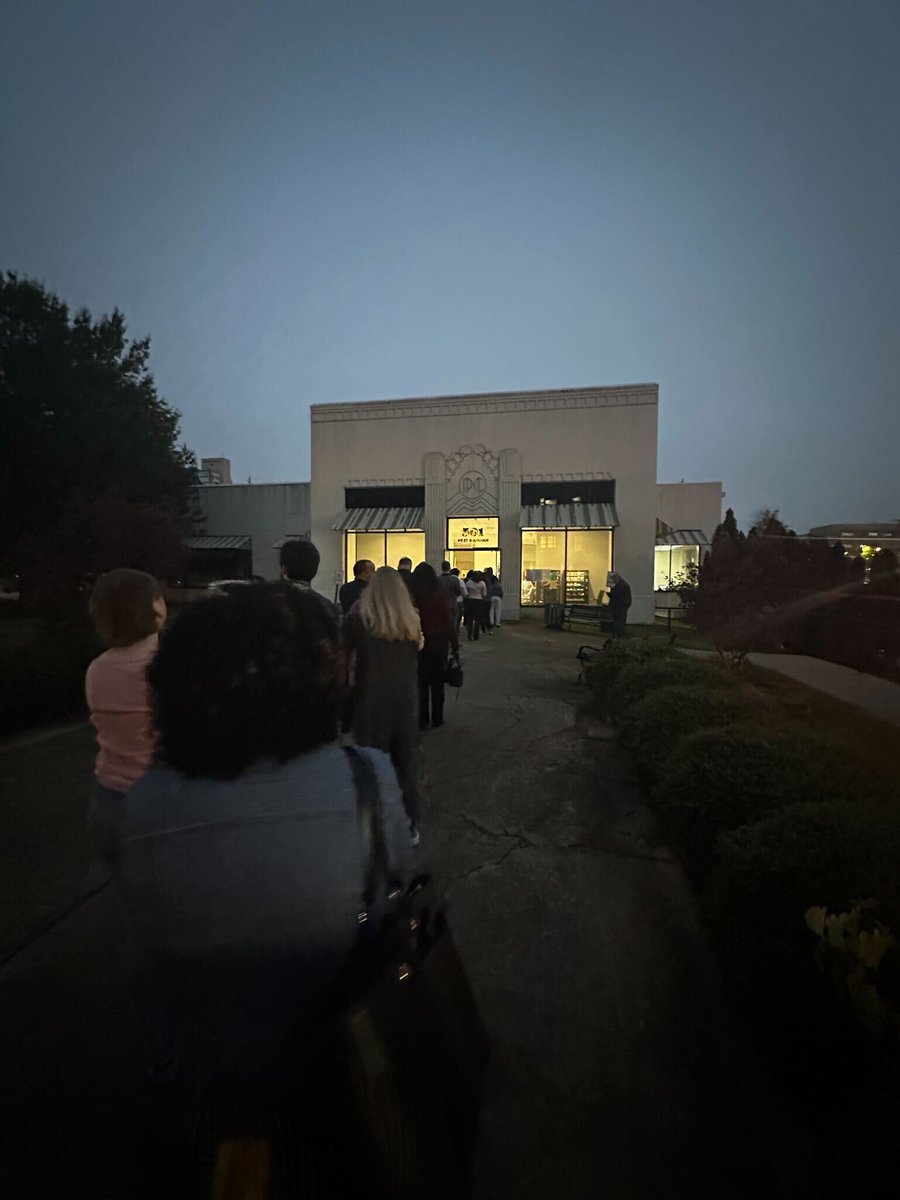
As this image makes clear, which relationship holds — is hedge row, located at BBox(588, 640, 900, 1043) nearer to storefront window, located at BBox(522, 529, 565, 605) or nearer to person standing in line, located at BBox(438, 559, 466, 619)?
person standing in line, located at BBox(438, 559, 466, 619)

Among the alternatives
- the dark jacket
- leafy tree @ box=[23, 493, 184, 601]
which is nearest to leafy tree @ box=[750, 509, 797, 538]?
the dark jacket

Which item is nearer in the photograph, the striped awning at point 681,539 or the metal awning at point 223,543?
the striped awning at point 681,539

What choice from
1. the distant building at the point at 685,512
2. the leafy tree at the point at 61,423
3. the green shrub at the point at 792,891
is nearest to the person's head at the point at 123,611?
the green shrub at the point at 792,891

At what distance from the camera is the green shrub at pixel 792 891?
2.05 m

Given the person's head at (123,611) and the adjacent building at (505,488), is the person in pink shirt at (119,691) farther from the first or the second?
the adjacent building at (505,488)

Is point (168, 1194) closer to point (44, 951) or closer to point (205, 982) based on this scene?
point (205, 982)

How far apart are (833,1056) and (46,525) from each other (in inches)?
847

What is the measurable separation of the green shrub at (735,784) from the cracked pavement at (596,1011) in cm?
40

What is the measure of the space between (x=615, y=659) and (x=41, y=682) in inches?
289

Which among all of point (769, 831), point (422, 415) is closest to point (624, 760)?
point (769, 831)

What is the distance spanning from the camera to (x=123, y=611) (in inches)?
97.6

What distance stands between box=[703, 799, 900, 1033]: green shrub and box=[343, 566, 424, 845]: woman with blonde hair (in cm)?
195

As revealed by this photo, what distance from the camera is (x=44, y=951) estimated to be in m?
2.89

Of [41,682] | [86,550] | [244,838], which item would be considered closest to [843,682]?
[244,838]
